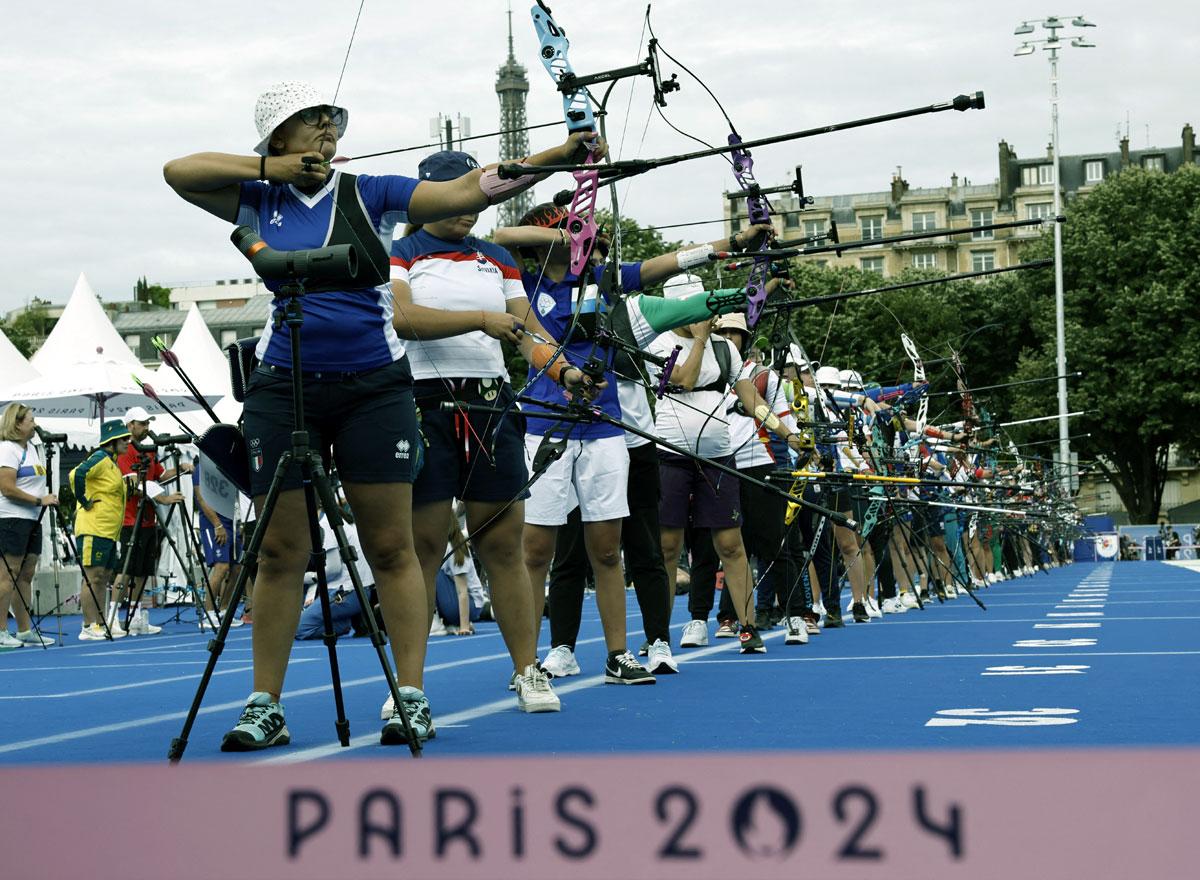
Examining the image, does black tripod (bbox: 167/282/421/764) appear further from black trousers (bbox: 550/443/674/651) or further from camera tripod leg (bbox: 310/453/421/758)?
black trousers (bbox: 550/443/674/651)

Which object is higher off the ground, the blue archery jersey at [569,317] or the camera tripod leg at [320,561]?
the blue archery jersey at [569,317]

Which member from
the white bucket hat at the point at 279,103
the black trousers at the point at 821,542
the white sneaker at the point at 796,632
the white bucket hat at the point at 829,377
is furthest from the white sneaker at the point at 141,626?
the white bucket hat at the point at 279,103

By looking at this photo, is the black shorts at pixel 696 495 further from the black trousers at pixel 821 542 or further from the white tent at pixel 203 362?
the white tent at pixel 203 362

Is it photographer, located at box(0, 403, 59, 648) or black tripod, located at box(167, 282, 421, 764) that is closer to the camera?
black tripod, located at box(167, 282, 421, 764)

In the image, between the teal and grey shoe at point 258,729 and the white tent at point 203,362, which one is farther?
the white tent at point 203,362

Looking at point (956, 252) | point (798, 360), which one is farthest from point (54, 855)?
point (956, 252)

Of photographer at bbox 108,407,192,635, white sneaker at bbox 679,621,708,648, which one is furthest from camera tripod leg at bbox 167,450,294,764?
photographer at bbox 108,407,192,635

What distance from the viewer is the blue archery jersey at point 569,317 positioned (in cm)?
714

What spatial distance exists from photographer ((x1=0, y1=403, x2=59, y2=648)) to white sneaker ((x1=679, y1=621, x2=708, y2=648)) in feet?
18.1

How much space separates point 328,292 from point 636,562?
10.9 feet

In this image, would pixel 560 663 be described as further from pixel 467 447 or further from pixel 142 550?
pixel 142 550

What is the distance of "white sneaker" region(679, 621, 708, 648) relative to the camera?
10453 mm

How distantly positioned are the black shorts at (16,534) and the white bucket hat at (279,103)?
30.3 feet

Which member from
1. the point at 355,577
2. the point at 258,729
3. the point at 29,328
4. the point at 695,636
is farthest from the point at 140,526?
the point at 29,328
